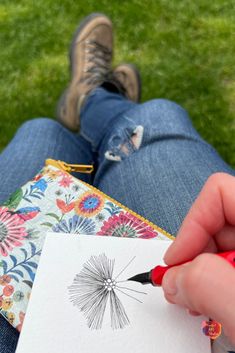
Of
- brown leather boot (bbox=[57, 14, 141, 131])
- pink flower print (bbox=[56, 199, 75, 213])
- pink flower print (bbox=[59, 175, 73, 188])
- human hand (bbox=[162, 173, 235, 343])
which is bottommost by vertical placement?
brown leather boot (bbox=[57, 14, 141, 131])

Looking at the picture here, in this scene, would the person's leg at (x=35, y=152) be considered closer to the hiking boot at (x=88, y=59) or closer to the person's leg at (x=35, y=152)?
the person's leg at (x=35, y=152)

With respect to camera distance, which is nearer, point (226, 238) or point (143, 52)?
point (226, 238)

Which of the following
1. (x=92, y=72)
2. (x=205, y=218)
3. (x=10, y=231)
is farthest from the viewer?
(x=92, y=72)

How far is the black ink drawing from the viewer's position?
0.56 meters

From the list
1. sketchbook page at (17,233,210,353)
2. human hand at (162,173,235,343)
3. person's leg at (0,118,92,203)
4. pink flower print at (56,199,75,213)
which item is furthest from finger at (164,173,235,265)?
person's leg at (0,118,92,203)

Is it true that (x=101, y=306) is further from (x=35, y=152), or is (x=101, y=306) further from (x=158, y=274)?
(x=35, y=152)

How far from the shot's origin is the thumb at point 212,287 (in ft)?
1.24

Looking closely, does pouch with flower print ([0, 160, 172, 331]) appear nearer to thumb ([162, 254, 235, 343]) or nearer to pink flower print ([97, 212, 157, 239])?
pink flower print ([97, 212, 157, 239])

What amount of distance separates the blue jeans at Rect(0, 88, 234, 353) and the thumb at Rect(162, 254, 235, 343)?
287 millimetres

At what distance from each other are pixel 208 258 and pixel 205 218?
11cm

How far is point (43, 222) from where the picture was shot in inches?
25.8

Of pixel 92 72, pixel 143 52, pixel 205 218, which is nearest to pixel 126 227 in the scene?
pixel 205 218

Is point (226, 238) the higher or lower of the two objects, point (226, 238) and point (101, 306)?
the higher

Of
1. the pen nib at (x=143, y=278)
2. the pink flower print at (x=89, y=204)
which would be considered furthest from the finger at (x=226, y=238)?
the pink flower print at (x=89, y=204)
